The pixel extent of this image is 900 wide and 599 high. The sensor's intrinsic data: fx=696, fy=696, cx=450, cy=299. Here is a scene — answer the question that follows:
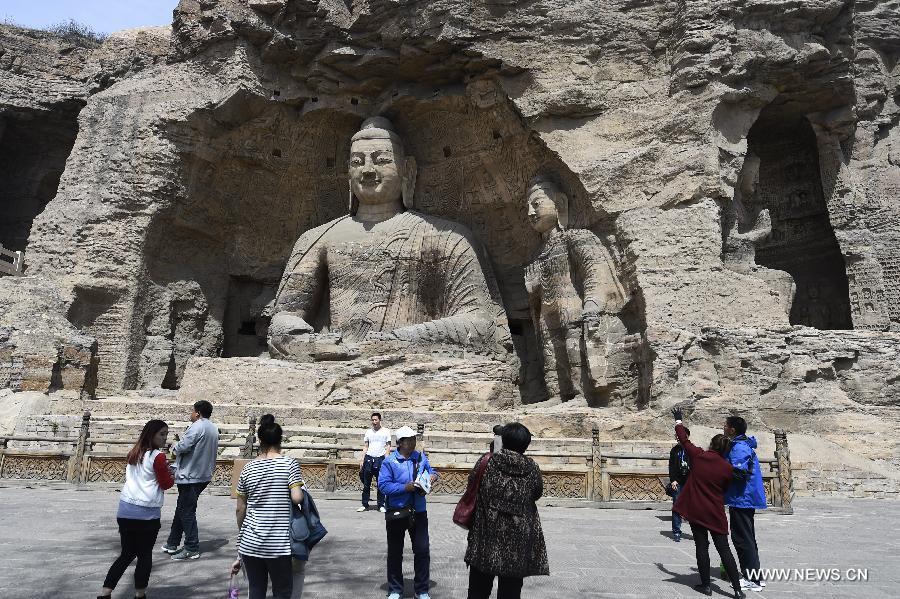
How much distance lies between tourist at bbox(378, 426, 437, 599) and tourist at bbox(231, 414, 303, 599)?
71 cm

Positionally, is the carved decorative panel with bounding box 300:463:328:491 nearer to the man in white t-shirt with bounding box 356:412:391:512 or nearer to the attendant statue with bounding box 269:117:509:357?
the man in white t-shirt with bounding box 356:412:391:512

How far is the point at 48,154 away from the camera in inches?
628

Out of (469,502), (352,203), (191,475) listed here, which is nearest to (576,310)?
(352,203)

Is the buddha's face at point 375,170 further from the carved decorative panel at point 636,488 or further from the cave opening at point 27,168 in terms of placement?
the carved decorative panel at point 636,488

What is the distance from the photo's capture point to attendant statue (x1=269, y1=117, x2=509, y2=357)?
12.1 m

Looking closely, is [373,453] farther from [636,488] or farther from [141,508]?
[141,508]

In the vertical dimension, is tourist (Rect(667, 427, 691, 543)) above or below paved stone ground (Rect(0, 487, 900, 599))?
above

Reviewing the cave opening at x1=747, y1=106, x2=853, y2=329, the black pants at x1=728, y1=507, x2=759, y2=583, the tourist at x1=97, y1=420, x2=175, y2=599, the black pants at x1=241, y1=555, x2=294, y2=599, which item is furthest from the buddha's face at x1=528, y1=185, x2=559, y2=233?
the black pants at x1=241, y1=555, x2=294, y2=599

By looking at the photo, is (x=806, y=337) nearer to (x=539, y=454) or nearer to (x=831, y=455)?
(x=831, y=455)

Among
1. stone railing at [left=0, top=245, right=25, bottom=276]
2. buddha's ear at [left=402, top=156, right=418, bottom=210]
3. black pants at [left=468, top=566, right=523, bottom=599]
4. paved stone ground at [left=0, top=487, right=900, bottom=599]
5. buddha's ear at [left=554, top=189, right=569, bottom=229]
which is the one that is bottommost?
paved stone ground at [left=0, top=487, right=900, bottom=599]

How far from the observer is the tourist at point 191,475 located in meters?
4.23

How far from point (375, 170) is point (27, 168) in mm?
8803

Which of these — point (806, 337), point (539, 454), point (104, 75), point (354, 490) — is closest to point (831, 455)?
point (806, 337)

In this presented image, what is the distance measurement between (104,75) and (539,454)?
11995 mm
